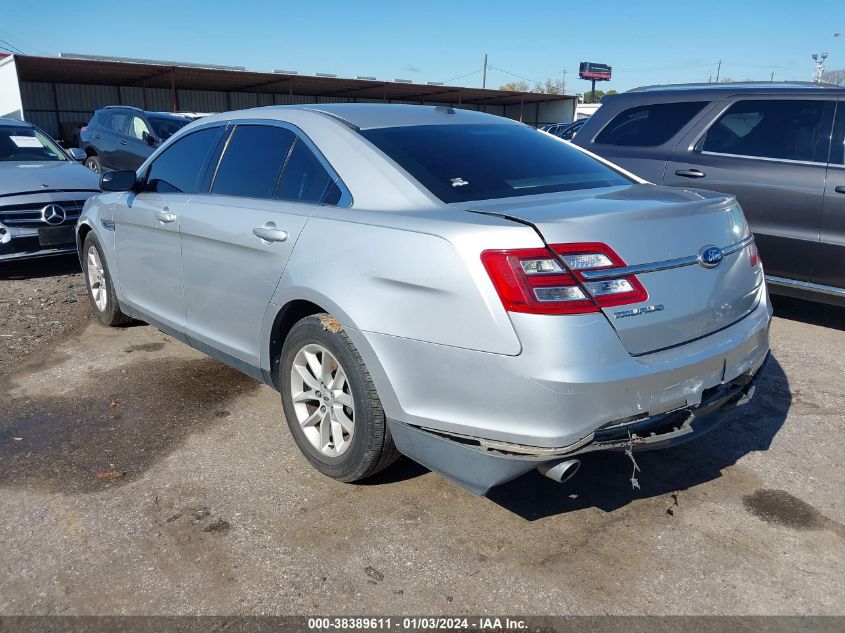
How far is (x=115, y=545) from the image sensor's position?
2674mm

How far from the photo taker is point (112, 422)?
3791mm

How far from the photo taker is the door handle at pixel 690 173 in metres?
5.47

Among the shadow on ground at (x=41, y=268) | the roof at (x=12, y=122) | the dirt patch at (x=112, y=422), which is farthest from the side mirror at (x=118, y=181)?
the roof at (x=12, y=122)

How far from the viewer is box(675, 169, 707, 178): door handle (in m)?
5.47

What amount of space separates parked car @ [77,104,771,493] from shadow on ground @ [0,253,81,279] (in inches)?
172

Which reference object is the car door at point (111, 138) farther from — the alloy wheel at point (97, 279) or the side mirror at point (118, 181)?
the side mirror at point (118, 181)

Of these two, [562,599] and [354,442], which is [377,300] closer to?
[354,442]

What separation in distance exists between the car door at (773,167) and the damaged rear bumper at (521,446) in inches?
114

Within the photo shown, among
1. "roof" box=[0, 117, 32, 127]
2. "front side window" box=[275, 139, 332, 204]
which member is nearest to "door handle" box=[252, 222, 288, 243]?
"front side window" box=[275, 139, 332, 204]

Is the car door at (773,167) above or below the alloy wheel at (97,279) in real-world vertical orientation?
above

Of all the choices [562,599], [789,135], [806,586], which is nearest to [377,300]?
[562,599]

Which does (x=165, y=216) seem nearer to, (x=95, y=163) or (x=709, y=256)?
(x=709, y=256)

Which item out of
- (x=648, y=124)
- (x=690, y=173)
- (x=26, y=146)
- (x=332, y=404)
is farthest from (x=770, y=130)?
(x=26, y=146)

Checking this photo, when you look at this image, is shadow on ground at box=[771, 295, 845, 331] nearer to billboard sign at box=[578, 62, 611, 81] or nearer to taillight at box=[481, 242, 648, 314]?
taillight at box=[481, 242, 648, 314]
